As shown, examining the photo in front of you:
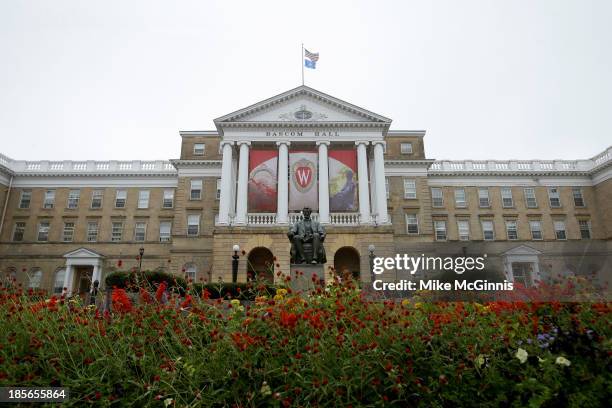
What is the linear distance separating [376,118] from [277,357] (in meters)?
34.3

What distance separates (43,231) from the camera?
4550 centimetres

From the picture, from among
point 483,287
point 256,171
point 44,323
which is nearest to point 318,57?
point 256,171

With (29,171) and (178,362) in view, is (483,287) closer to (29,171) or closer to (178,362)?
(178,362)

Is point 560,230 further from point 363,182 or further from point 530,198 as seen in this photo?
point 363,182

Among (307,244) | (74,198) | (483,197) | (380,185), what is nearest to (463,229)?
(483,197)

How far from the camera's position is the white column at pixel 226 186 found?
113 ft

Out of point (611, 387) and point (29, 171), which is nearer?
point (611, 387)

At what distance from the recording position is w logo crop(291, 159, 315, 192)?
34.5m

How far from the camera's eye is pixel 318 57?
122 ft

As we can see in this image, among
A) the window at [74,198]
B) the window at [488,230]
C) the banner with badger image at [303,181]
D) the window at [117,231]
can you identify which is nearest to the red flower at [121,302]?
the banner with badger image at [303,181]

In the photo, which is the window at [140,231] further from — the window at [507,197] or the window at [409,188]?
the window at [507,197]

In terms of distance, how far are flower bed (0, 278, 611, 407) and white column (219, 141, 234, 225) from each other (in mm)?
28505

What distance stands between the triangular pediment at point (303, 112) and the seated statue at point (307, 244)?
20.9 metres

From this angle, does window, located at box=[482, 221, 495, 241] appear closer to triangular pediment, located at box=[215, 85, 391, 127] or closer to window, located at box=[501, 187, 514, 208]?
window, located at box=[501, 187, 514, 208]
